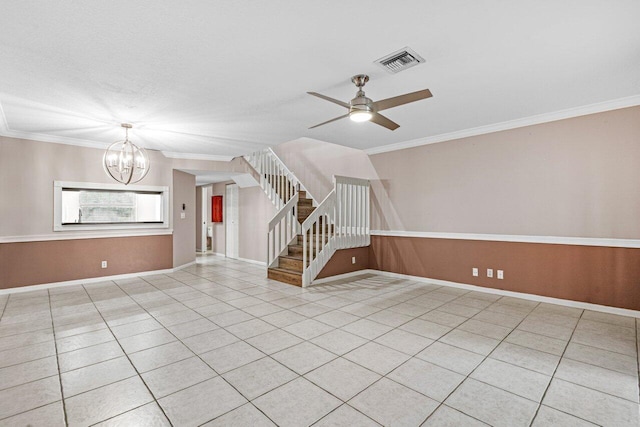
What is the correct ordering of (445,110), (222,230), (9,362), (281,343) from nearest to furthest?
(9,362), (281,343), (445,110), (222,230)

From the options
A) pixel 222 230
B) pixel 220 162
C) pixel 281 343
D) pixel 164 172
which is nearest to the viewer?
pixel 281 343

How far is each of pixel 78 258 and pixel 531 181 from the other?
765 centimetres

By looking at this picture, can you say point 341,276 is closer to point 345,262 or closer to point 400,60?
point 345,262

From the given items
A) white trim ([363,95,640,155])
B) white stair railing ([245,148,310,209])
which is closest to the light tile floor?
white trim ([363,95,640,155])

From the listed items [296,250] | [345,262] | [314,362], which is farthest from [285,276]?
[314,362]

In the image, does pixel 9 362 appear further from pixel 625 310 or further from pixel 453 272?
pixel 625 310

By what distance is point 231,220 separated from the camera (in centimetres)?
883

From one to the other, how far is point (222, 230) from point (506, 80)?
8052 mm

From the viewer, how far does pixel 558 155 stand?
4.28m

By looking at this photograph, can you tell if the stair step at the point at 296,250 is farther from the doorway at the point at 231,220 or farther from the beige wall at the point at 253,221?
the doorway at the point at 231,220

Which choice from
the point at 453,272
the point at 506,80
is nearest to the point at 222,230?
the point at 453,272

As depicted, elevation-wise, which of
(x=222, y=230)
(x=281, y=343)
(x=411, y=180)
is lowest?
(x=281, y=343)

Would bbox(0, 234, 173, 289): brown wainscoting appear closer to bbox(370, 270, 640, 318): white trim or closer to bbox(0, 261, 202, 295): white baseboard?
bbox(0, 261, 202, 295): white baseboard

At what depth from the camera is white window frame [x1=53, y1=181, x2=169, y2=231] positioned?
17.4ft
